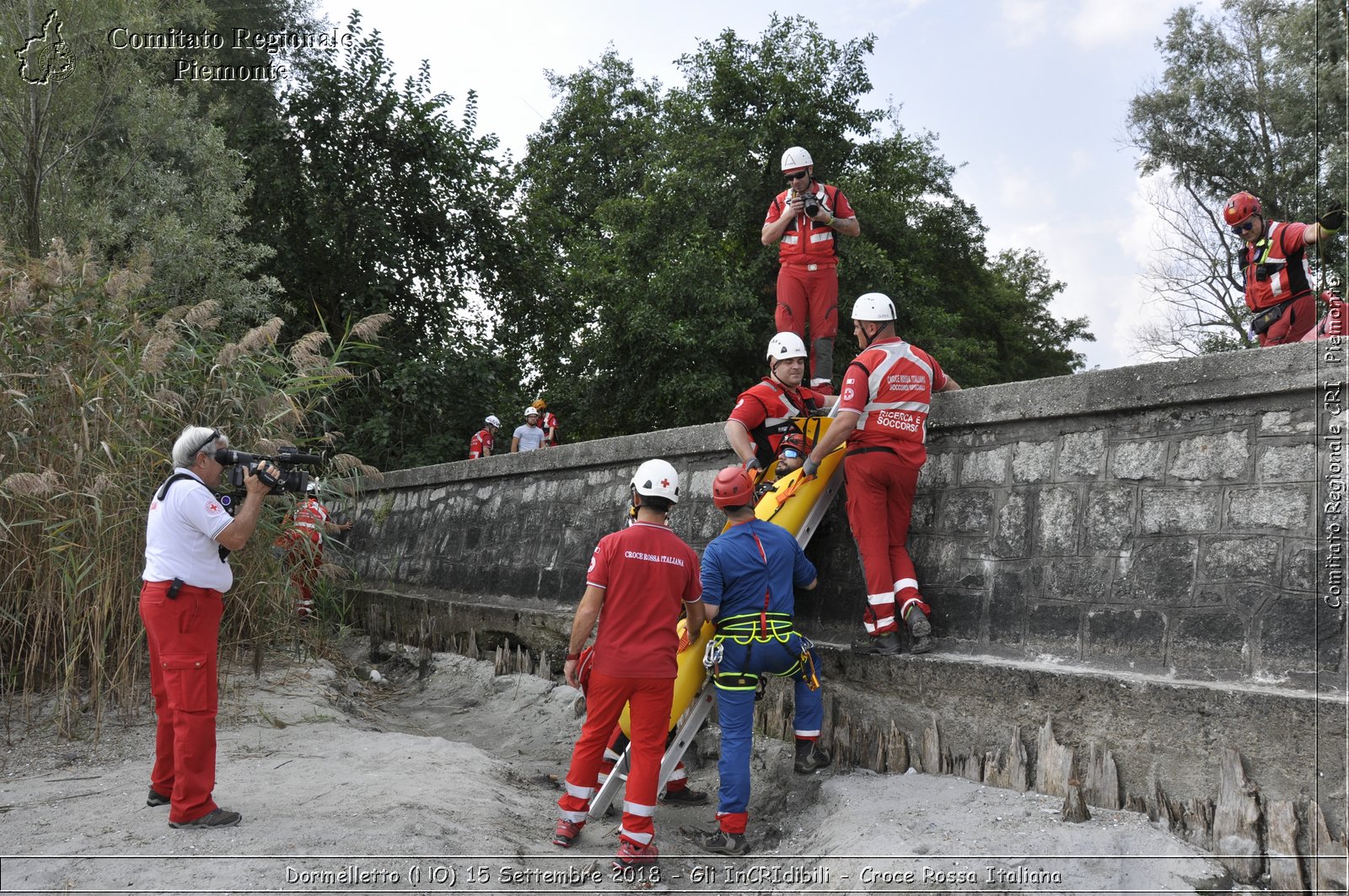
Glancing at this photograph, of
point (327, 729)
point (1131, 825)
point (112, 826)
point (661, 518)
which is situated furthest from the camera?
point (327, 729)

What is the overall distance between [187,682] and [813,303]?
4.78 metres

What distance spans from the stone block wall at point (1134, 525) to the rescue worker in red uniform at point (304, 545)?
3.62 meters

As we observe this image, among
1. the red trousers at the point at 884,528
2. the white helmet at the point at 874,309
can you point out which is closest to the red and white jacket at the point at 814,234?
the white helmet at the point at 874,309

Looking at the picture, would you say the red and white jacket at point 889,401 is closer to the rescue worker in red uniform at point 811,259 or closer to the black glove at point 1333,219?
the rescue worker in red uniform at point 811,259

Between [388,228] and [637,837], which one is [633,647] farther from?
[388,228]

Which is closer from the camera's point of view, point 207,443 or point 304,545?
point 207,443

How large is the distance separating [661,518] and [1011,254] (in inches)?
1222

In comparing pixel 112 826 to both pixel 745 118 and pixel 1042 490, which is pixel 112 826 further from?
pixel 745 118

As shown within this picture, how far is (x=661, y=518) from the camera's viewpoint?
198 inches

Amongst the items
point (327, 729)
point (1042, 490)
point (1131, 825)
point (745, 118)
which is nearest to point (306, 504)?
point (327, 729)

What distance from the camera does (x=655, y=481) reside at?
494 centimetres

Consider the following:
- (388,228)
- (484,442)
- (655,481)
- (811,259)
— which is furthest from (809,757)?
(388,228)

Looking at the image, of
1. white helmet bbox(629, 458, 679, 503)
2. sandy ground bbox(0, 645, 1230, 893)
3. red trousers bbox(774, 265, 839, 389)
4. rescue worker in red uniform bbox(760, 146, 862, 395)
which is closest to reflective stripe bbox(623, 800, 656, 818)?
sandy ground bbox(0, 645, 1230, 893)

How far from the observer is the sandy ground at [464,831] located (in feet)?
13.2
